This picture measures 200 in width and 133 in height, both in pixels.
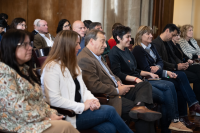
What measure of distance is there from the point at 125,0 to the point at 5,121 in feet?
17.2

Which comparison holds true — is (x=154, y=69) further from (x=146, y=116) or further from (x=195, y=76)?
(x=146, y=116)

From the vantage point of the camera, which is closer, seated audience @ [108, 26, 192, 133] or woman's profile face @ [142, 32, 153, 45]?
seated audience @ [108, 26, 192, 133]

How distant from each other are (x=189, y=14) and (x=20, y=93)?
273 inches

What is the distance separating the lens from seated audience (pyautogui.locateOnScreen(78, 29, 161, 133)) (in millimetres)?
2266

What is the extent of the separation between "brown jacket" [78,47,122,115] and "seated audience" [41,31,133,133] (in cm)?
34

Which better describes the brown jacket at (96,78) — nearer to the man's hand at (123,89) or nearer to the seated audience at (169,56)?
the man's hand at (123,89)

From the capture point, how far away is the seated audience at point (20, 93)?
136 cm

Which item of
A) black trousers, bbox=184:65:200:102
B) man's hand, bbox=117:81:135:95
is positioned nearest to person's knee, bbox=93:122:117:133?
man's hand, bbox=117:81:135:95

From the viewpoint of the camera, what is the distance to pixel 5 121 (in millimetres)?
1381

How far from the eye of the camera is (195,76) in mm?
3969

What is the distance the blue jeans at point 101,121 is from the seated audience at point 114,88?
0.34 meters

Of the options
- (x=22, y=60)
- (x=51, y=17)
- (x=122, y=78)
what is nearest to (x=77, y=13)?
(x=51, y=17)

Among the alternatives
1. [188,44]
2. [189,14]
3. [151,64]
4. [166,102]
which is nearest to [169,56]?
[151,64]

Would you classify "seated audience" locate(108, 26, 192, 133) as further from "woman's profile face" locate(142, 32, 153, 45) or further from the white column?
the white column
